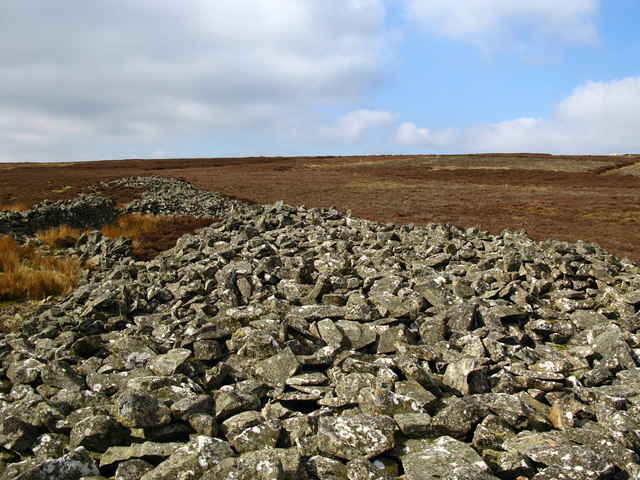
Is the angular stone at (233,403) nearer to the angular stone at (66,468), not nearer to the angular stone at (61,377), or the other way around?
the angular stone at (66,468)

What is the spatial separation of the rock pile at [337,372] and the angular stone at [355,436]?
0.05 feet

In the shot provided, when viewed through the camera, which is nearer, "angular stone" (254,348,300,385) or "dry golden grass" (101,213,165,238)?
"angular stone" (254,348,300,385)

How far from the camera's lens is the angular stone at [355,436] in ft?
14.3

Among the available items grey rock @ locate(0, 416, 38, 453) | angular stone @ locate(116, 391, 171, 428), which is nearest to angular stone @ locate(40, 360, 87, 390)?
grey rock @ locate(0, 416, 38, 453)

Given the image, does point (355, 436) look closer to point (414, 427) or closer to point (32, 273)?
point (414, 427)

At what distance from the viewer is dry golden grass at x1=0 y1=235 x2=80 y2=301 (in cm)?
1232

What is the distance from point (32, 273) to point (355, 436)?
42.3ft

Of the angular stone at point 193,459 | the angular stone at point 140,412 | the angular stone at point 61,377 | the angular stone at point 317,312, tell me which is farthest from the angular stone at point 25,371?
the angular stone at point 317,312

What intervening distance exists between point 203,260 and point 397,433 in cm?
855

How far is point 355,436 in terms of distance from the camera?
4.46m

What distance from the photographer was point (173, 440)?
191 inches

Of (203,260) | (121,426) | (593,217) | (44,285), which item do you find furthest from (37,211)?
(593,217)

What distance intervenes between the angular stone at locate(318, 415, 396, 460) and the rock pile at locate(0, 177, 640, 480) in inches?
0.6

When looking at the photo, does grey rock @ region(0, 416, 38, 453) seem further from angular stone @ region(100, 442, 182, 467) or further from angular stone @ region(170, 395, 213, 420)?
angular stone @ region(170, 395, 213, 420)
